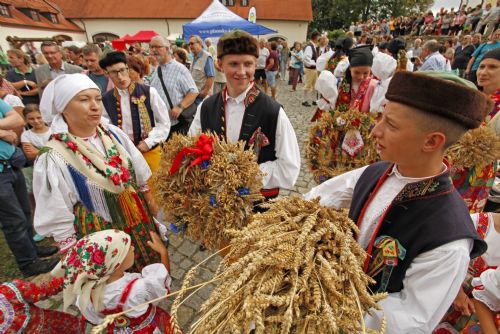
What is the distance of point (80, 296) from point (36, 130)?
3331 mm

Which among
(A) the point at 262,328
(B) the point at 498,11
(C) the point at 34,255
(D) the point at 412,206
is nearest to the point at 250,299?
(A) the point at 262,328

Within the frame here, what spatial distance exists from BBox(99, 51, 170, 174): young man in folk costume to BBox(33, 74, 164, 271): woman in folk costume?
34.6 inches

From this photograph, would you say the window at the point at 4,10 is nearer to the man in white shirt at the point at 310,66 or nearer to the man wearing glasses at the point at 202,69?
the man in white shirt at the point at 310,66

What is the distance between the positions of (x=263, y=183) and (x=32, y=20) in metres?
42.0

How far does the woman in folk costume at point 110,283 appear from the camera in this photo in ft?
5.88

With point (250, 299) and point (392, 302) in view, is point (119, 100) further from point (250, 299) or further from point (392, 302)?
point (392, 302)

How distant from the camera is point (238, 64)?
251cm

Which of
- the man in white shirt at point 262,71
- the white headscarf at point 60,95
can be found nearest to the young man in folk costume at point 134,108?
the white headscarf at point 60,95

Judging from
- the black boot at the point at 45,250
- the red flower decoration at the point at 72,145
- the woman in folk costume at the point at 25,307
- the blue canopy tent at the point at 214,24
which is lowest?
the black boot at the point at 45,250

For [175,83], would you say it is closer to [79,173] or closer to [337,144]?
[79,173]

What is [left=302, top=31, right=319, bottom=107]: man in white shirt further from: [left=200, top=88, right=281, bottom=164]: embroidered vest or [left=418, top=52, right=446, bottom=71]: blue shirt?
[left=200, top=88, right=281, bottom=164]: embroidered vest

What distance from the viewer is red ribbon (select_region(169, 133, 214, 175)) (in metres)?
1.88

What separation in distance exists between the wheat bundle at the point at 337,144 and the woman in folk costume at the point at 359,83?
1.63ft

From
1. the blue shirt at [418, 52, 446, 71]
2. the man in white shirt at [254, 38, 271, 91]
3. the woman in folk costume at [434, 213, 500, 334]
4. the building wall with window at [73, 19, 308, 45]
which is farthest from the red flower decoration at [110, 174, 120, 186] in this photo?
the building wall with window at [73, 19, 308, 45]
